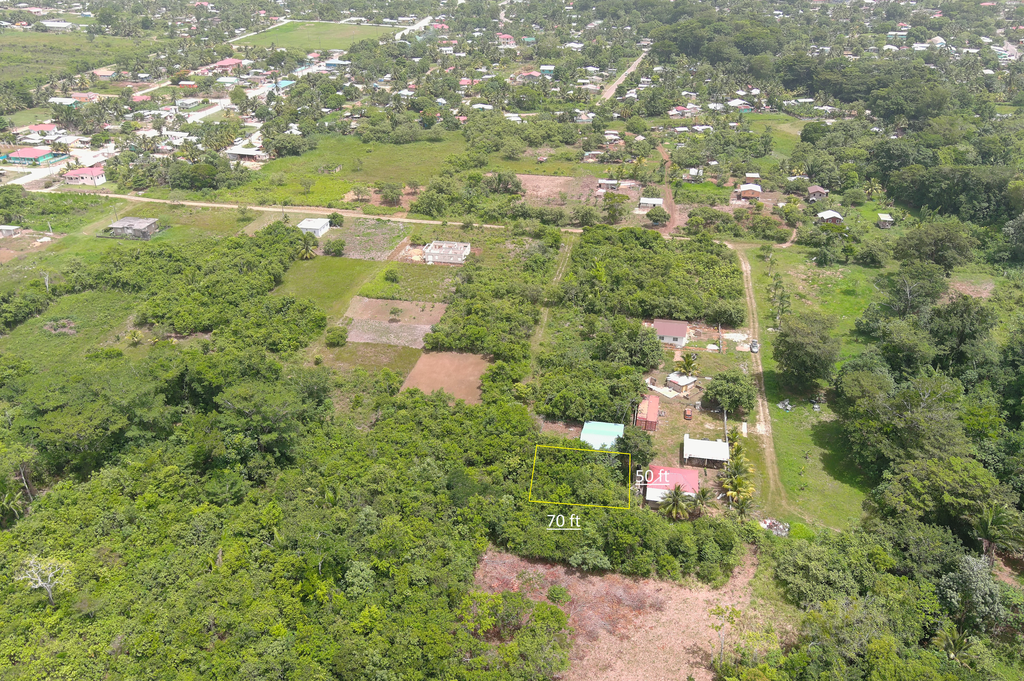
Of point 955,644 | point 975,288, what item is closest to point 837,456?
point 955,644

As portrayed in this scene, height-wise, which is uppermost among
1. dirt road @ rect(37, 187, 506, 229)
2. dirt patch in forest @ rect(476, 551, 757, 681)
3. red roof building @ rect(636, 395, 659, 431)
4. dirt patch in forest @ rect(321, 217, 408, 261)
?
red roof building @ rect(636, 395, 659, 431)

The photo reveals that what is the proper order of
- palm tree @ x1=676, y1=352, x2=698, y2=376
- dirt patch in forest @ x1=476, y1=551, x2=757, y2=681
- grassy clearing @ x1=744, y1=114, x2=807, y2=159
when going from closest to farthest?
dirt patch in forest @ x1=476, y1=551, x2=757, y2=681
palm tree @ x1=676, y1=352, x2=698, y2=376
grassy clearing @ x1=744, y1=114, x2=807, y2=159

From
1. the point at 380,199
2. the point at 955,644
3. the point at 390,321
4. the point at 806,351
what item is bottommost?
the point at 380,199

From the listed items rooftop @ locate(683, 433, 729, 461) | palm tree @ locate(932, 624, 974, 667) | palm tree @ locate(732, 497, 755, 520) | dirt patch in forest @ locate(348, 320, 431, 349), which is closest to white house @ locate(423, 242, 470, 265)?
dirt patch in forest @ locate(348, 320, 431, 349)

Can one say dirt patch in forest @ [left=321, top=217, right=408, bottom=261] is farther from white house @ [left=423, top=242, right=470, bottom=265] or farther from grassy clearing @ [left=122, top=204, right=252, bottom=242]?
grassy clearing @ [left=122, top=204, right=252, bottom=242]

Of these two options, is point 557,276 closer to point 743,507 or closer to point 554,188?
point 554,188

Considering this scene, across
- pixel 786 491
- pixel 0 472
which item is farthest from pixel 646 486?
pixel 0 472

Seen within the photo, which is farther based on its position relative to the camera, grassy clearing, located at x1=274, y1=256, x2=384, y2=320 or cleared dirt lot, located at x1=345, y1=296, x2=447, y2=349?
grassy clearing, located at x1=274, y1=256, x2=384, y2=320
